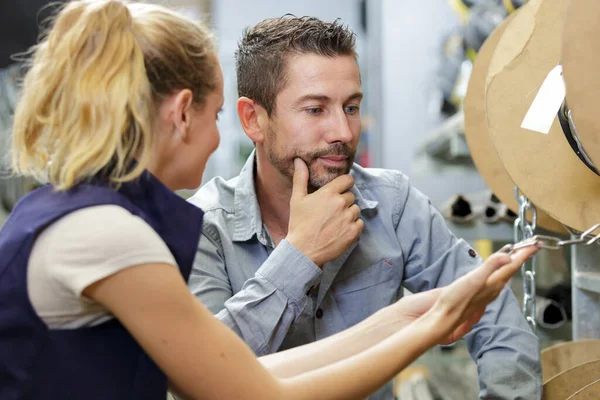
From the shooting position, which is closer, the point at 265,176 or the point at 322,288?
the point at 322,288


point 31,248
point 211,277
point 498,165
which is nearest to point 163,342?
point 31,248

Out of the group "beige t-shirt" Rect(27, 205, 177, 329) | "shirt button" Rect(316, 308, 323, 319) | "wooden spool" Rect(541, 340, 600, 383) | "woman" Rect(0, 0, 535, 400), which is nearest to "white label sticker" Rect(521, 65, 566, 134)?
"woman" Rect(0, 0, 535, 400)

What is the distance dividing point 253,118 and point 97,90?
0.77m

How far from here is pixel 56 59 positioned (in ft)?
3.00

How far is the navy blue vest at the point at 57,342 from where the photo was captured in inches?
33.6

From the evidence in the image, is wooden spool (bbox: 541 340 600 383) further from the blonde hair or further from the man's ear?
the blonde hair

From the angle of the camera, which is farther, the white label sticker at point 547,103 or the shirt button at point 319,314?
the shirt button at point 319,314

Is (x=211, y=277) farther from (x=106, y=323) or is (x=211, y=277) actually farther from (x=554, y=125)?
(x=554, y=125)

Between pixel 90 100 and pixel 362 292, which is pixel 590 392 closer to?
pixel 362 292

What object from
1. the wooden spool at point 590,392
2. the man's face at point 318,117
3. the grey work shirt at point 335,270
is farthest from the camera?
the man's face at point 318,117

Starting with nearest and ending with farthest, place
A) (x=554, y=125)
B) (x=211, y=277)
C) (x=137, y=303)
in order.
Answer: (x=137, y=303) < (x=554, y=125) < (x=211, y=277)

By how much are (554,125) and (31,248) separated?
0.83 m

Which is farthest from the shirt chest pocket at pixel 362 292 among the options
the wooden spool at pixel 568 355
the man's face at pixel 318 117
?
the wooden spool at pixel 568 355

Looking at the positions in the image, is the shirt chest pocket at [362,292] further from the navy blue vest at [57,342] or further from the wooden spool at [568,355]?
the navy blue vest at [57,342]
